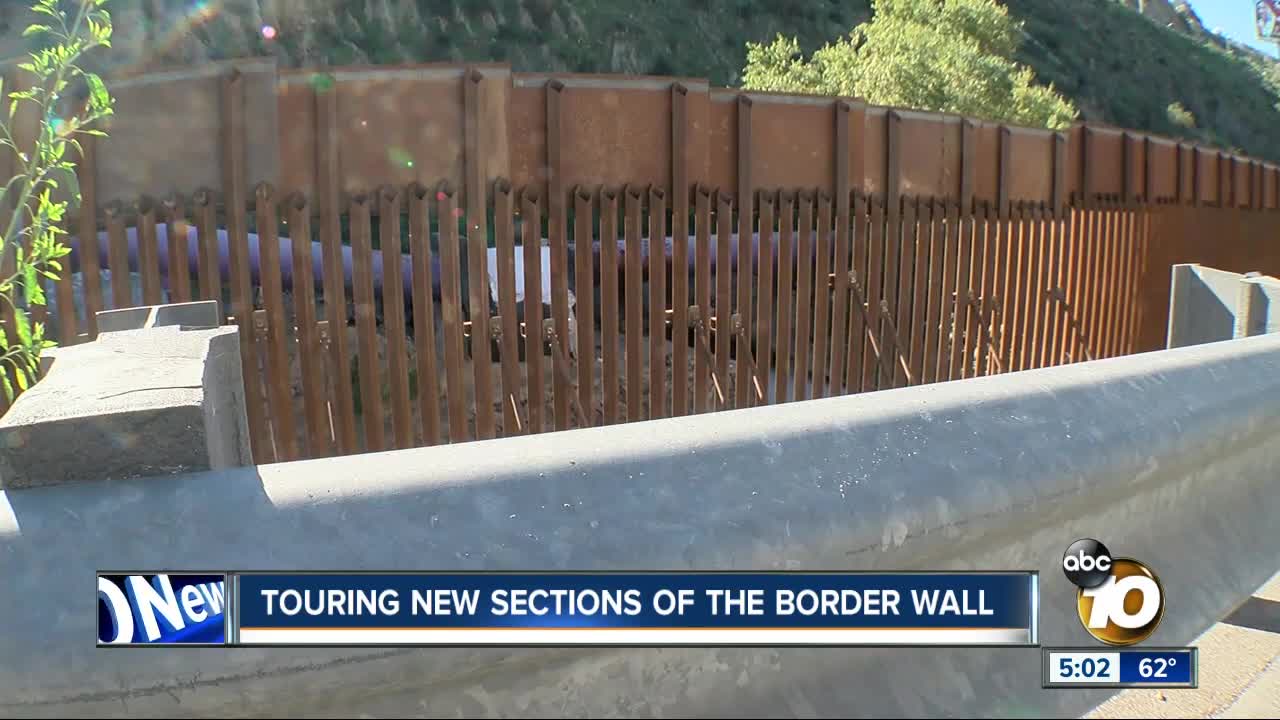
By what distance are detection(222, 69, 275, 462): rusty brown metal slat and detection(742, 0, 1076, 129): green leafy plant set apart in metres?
21.2

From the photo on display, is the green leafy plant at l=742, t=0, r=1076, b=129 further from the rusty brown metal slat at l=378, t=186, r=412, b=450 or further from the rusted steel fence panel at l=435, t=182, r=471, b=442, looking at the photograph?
the rusty brown metal slat at l=378, t=186, r=412, b=450

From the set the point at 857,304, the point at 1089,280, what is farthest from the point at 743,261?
the point at 1089,280

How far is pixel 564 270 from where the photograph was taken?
22.0ft

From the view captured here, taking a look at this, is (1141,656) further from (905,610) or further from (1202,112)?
(1202,112)

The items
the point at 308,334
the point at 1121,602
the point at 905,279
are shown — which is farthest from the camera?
the point at 905,279

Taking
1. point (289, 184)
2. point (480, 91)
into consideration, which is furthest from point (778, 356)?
point (289, 184)

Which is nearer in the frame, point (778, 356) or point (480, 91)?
point (480, 91)

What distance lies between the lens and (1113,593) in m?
2.36

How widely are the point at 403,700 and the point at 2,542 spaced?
726mm

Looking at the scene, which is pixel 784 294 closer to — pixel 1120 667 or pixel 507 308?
pixel 507 308

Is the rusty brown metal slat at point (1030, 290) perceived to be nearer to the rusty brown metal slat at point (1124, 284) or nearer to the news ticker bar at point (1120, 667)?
the rusty brown metal slat at point (1124, 284)

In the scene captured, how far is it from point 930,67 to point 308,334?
23929 millimetres

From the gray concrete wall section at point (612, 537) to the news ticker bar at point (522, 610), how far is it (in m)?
0.03

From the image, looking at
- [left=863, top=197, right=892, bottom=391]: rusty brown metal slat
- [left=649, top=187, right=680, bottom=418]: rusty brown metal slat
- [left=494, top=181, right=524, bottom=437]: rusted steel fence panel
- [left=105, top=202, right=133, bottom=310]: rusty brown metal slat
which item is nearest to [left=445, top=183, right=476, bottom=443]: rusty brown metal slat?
[left=494, top=181, right=524, bottom=437]: rusted steel fence panel
